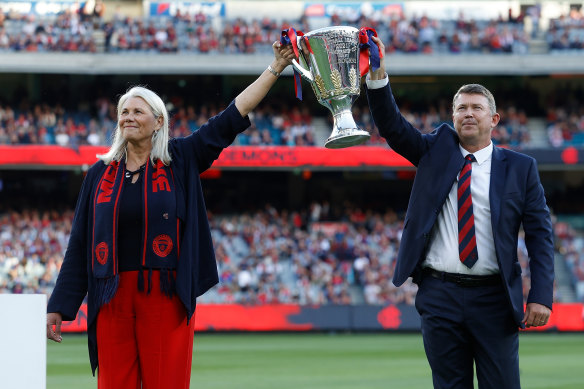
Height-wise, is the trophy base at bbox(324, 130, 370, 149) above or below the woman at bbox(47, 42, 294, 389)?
above

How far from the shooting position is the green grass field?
40.5 feet

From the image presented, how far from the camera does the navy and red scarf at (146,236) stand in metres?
4.48

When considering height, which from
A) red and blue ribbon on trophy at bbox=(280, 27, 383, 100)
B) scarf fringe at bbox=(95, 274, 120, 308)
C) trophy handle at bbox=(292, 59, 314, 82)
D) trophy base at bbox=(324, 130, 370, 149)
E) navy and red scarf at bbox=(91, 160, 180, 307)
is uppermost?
red and blue ribbon on trophy at bbox=(280, 27, 383, 100)

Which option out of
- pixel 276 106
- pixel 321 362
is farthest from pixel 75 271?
pixel 276 106

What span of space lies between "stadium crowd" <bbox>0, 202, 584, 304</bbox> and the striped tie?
17.6 metres

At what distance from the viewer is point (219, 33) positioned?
98.2ft

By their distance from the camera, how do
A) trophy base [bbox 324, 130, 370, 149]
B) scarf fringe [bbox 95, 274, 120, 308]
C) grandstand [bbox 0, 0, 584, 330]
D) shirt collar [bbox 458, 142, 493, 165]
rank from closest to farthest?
scarf fringe [bbox 95, 274, 120, 308] < trophy base [bbox 324, 130, 370, 149] < shirt collar [bbox 458, 142, 493, 165] < grandstand [bbox 0, 0, 584, 330]

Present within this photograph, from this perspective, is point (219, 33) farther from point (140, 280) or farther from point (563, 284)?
point (140, 280)

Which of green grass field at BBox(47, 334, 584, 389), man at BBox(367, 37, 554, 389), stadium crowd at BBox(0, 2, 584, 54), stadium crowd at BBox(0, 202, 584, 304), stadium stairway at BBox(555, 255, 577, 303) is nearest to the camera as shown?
man at BBox(367, 37, 554, 389)

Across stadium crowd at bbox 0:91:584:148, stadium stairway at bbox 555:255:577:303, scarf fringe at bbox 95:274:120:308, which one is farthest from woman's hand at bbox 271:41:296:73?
stadium crowd at bbox 0:91:584:148

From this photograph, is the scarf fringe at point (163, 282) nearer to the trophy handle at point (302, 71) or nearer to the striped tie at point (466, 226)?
the trophy handle at point (302, 71)

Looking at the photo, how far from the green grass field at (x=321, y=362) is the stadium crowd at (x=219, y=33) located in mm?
10979

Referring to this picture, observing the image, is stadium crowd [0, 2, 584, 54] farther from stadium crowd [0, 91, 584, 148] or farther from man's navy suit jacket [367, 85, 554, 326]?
man's navy suit jacket [367, 85, 554, 326]

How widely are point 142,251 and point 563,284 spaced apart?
22915 millimetres
